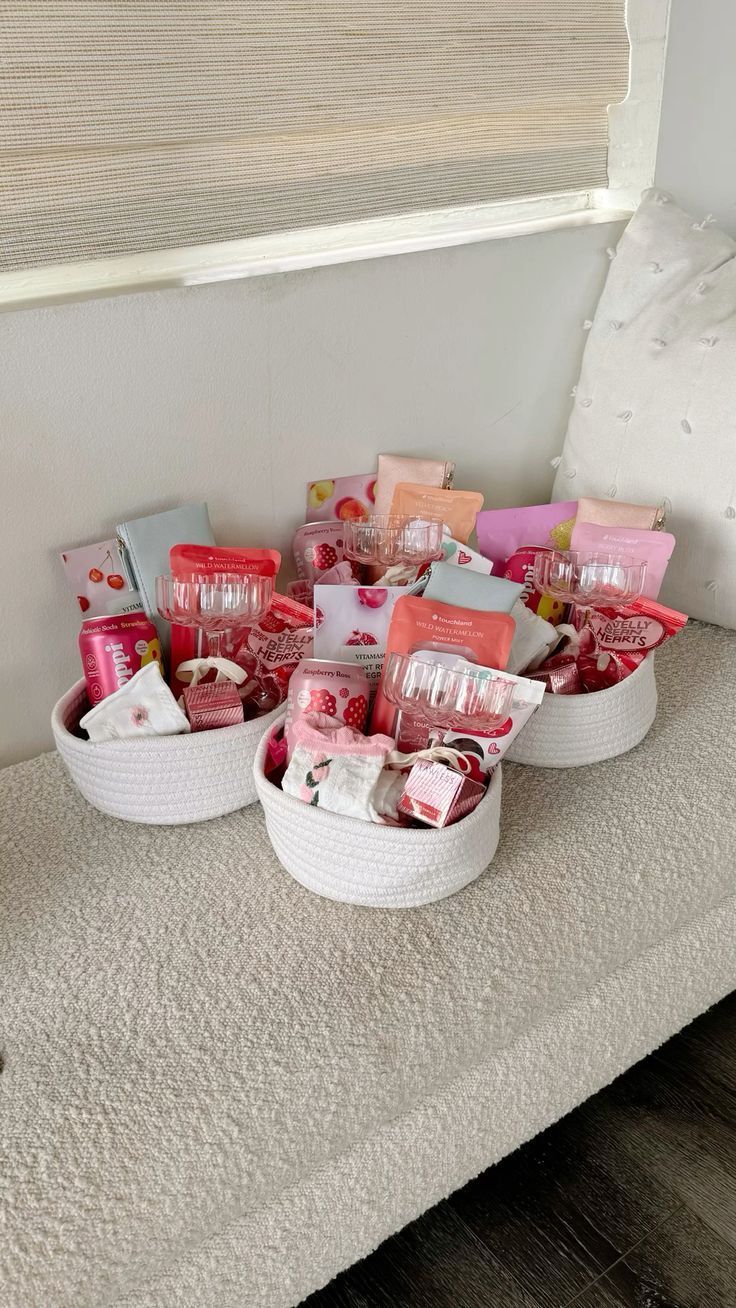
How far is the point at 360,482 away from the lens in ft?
4.03

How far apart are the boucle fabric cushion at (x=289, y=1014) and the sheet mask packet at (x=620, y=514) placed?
0.25 meters

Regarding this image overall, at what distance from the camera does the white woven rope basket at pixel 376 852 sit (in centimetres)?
82

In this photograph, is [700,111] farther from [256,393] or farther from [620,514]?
[256,393]

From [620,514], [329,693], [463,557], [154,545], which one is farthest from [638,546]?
[154,545]

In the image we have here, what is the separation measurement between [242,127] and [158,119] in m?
0.09

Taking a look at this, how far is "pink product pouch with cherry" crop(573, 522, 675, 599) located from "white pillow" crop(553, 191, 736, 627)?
12 centimetres

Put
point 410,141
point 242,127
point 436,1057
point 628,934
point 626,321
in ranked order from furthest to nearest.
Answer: point 626,321 < point 410,141 < point 242,127 < point 628,934 < point 436,1057

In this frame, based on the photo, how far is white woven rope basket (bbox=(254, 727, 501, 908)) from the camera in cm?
82

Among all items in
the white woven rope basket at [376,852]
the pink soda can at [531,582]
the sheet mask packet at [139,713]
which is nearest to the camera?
the white woven rope basket at [376,852]

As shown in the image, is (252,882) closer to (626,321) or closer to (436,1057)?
(436,1057)

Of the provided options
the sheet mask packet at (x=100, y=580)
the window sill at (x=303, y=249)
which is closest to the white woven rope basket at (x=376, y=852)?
the sheet mask packet at (x=100, y=580)

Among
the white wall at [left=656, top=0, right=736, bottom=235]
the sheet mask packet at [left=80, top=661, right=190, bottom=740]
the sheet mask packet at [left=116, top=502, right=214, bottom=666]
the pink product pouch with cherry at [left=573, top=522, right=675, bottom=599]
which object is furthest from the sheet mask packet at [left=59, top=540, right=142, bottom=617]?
the white wall at [left=656, top=0, right=736, bottom=235]

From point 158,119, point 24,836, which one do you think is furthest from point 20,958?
point 158,119

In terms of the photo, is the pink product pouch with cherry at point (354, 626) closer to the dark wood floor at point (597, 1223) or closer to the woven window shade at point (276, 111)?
the woven window shade at point (276, 111)
